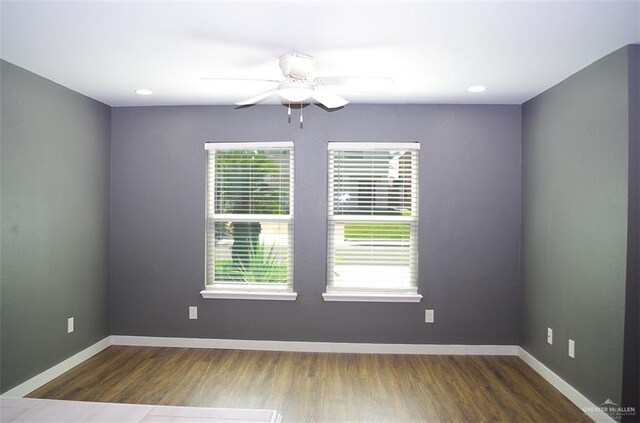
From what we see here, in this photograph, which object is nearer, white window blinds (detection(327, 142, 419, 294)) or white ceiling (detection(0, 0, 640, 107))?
white ceiling (detection(0, 0, 640, 107))

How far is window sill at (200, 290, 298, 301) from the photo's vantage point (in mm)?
3902

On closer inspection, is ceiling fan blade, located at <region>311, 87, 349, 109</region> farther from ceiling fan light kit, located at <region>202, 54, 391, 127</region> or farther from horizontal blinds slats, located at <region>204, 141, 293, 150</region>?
horizontal blinds slats, located at <region>204, 141, 293, 150</region>

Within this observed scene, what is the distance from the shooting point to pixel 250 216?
13.1 feet

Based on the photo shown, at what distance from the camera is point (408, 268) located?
394 centimetres

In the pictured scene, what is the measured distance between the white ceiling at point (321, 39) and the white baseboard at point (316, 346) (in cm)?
245

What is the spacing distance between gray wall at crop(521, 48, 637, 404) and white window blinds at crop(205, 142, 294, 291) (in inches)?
90.5

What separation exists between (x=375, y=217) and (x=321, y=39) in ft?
6.49

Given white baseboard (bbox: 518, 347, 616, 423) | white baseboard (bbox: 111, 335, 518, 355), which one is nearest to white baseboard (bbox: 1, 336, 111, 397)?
white baseboard (bbox: 111, 335, 518, 355)

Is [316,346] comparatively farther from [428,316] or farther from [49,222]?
[49,222]

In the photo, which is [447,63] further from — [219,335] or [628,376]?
[219,335]

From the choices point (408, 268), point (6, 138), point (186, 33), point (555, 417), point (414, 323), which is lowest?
point (555, 417)

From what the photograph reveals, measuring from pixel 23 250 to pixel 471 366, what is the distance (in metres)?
3.83

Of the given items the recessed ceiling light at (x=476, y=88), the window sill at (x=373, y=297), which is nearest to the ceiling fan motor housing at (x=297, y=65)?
the recessed ceiling light at (x=476, y=88)

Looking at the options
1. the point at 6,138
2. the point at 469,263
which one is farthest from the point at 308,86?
Result: the point at 469,263
